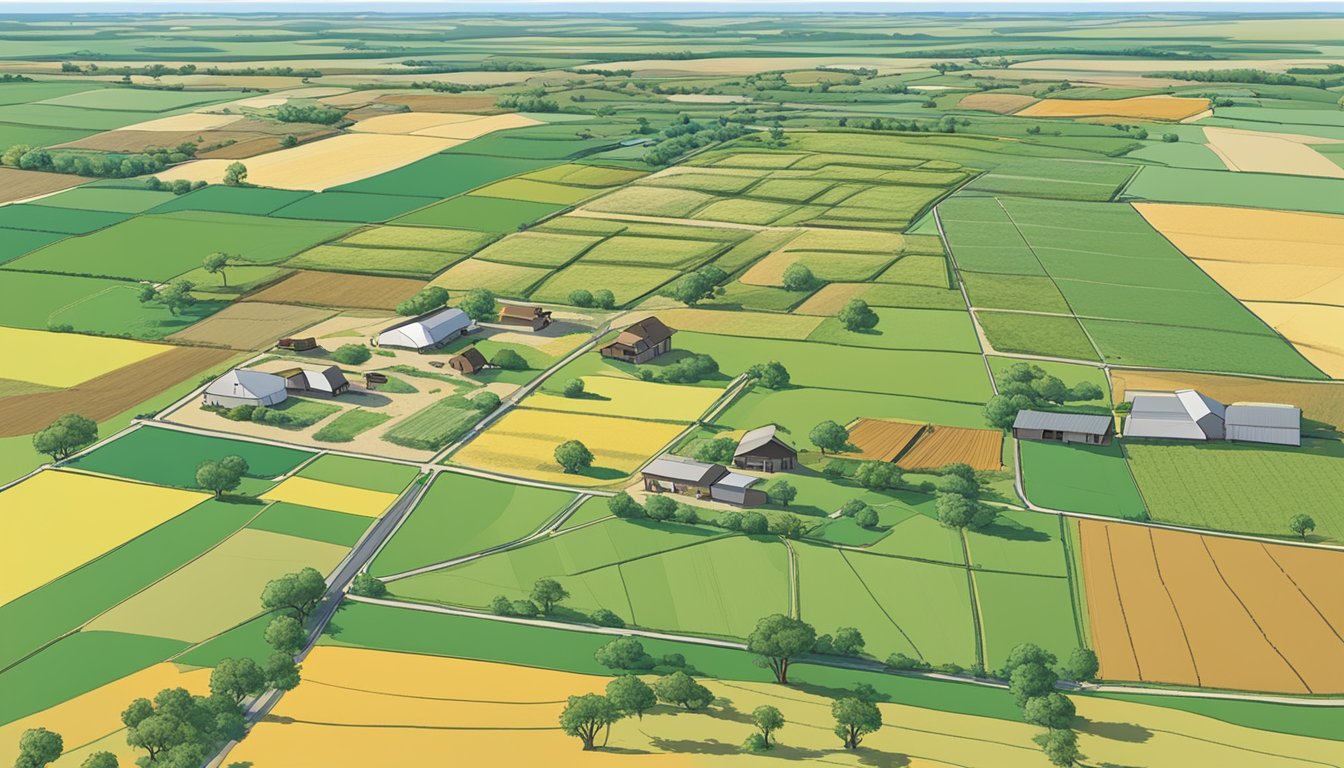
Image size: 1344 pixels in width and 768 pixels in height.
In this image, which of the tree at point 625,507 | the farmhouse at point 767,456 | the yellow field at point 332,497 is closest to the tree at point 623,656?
the tree at point 625,507

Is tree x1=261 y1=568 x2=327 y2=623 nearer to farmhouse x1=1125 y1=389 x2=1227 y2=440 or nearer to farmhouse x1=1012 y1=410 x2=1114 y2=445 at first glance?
farmhouse x1=1012 y1=410 x2=1114 y2=445

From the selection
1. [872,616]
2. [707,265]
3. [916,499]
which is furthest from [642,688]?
[707,265]

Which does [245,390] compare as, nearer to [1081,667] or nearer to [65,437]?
[65,437]

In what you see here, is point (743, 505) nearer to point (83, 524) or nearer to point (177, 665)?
point (177, 665)

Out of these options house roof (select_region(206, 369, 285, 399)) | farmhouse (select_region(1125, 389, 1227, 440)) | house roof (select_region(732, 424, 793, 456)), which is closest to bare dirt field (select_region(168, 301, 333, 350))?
house roof (select_region(206, 369, 285, 399))

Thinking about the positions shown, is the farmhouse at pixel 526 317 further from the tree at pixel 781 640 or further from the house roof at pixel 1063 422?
the tree at pixel 781 640

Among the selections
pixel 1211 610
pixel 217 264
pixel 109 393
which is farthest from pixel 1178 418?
pixel 217 264
